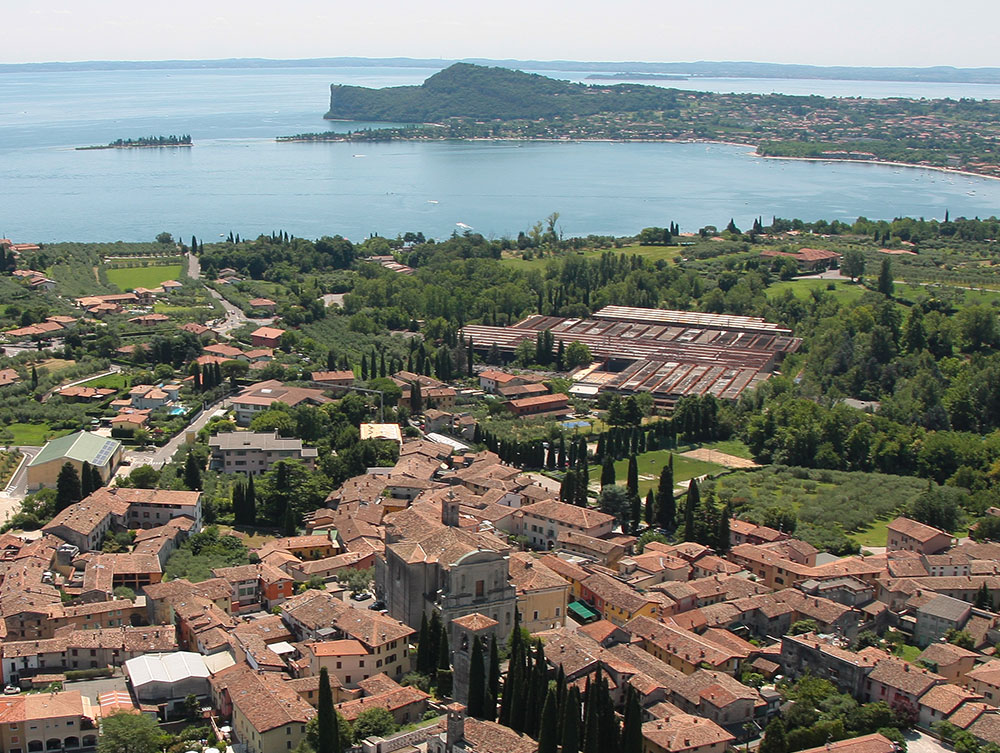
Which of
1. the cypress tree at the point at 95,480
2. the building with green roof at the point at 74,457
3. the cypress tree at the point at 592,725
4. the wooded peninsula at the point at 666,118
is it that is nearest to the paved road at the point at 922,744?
the cypress tree at the point at 592,725

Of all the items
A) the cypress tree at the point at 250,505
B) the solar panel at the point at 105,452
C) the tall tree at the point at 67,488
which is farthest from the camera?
the solar panel at the point at 105,452

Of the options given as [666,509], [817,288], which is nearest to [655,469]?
[666,509]

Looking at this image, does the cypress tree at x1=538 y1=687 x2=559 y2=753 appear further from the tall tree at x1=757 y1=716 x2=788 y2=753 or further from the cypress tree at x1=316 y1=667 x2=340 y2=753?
the tall tree at x1=757 y1=716 x2=788 y2=753

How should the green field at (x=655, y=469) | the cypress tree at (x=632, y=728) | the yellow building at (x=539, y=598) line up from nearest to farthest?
the cypress tree at (x=632, y=728) < the yellow building at (x=539, y=598) < the green field at (x=655, y=469)

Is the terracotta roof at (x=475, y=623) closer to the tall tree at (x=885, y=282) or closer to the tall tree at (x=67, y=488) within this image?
the tall tree at (x=67, y=488)

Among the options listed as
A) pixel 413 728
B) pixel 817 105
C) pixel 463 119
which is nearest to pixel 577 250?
pixel 413 728

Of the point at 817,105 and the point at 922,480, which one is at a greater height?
the point at 817,105

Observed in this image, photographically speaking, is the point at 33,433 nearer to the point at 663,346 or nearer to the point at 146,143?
the point at 663,346

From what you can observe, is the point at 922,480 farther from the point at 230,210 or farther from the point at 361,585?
the point at 230,210
